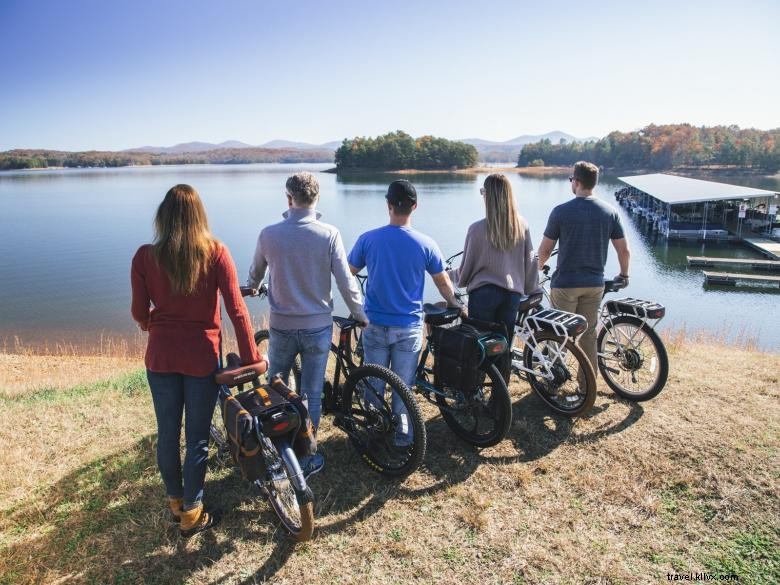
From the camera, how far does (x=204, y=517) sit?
2.74m

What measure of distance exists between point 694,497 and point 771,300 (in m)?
20.2

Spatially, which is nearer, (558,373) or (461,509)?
(461,509)

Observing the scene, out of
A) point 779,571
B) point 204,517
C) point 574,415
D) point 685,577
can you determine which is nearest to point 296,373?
point 204,517

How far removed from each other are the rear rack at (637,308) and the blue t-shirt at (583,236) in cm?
32

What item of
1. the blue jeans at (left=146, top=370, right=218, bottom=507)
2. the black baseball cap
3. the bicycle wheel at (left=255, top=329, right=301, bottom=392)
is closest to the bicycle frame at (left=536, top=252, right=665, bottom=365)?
the black baseball cap

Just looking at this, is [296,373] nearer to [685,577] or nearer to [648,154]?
[685,577]

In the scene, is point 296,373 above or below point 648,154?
below

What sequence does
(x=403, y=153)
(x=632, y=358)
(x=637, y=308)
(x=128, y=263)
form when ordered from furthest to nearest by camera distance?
(x=403, y=153) → (x=128, y=263) → (x=632, y=358) → (x=637, y=308)

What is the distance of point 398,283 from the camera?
126 inches

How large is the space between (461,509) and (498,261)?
1665 millimetres

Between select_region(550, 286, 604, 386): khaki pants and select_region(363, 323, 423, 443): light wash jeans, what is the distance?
1.40 m

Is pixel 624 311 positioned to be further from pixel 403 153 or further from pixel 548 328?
pixel 403 153

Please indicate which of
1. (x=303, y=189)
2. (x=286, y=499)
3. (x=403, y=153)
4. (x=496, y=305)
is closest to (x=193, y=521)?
(x=286, y=499)

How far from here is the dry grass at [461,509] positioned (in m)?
2.47
